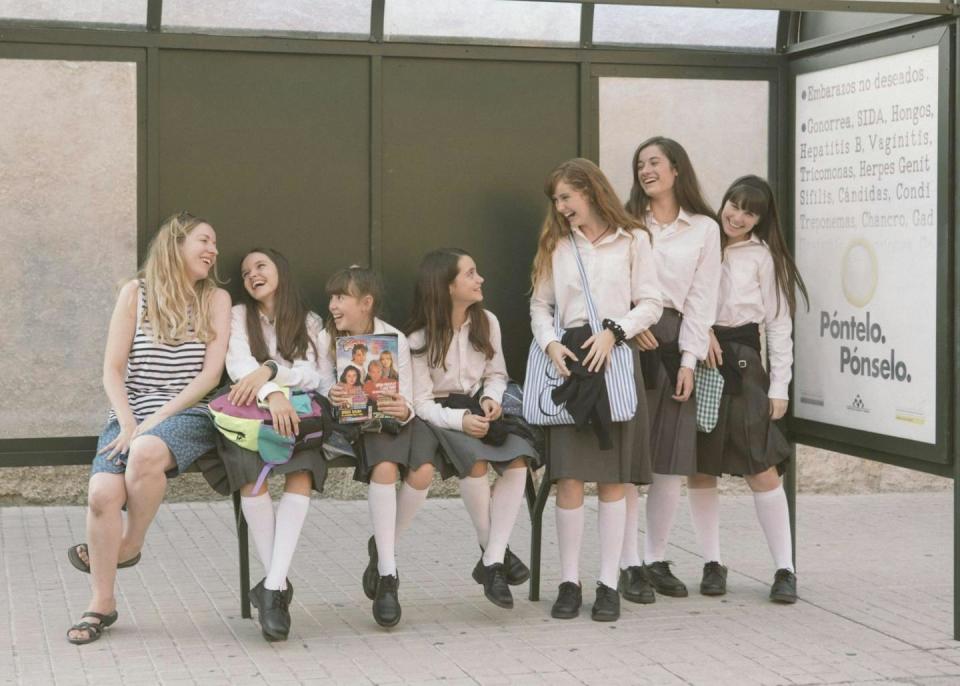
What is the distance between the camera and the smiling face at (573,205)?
5.63 m

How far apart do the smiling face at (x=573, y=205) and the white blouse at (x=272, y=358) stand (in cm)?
106

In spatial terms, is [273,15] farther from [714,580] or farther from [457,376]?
[714,580]

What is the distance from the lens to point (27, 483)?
8.06m

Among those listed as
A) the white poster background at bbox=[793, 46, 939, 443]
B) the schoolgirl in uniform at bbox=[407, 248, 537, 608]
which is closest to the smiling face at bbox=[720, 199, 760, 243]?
the white poster background at bbox=[793, 46, 939, 443]

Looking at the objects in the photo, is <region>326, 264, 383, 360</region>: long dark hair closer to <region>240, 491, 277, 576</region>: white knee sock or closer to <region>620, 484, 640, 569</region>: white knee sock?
<region>240, 491, 277, 576</region>: white knee sock

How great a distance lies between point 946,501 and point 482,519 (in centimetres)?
416

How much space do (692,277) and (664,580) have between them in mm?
1228

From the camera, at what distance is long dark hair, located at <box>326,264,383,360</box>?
5.66 metres

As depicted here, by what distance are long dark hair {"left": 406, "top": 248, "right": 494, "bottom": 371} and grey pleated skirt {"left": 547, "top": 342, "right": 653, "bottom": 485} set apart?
0.52 metres

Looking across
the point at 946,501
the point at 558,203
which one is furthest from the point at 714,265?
the point at 946,501

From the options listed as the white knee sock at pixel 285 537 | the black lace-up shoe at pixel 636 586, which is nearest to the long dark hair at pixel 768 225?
the black lace-up shoe at pixel 636 586

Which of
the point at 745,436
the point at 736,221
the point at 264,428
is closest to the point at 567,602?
the point at 745,436

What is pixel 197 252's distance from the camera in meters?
5.56

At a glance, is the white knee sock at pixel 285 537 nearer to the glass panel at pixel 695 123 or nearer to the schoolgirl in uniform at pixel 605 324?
the schoolgirl in uniform at pixel 605 324
